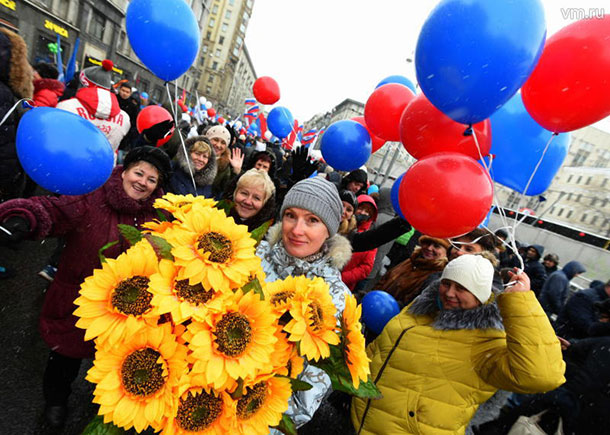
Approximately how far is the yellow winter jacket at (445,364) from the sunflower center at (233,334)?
1.40m

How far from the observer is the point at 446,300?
1.88m

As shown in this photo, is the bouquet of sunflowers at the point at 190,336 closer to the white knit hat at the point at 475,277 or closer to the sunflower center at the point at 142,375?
the sunflower center at the point at 142,375

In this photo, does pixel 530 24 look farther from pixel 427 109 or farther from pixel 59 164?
pixel 59 164

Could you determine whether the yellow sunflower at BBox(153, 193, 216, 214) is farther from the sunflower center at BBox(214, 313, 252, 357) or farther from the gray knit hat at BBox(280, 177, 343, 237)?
the gray knit hat at BBox(280, 177, 343, 237)

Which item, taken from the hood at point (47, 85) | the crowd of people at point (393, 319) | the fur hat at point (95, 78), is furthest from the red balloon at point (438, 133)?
the hood at point (47, 85)

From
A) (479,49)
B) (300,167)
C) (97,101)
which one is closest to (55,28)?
(97,101)

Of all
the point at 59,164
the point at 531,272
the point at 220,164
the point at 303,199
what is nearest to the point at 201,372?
the point at 303,199

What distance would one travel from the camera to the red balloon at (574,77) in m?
1.35

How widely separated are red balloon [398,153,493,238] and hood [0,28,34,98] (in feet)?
10.3

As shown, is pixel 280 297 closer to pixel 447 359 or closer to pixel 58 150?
pixel 58 150

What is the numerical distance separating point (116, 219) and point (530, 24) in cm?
235

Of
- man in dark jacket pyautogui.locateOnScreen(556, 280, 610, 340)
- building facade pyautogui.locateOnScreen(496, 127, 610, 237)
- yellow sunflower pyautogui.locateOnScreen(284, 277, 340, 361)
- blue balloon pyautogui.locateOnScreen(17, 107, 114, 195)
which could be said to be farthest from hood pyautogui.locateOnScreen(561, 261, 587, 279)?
building facade pyautogui.locateOnScreen(496, 127, 610, 237)

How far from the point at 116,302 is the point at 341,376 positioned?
60cm

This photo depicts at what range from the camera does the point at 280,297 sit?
82cm
